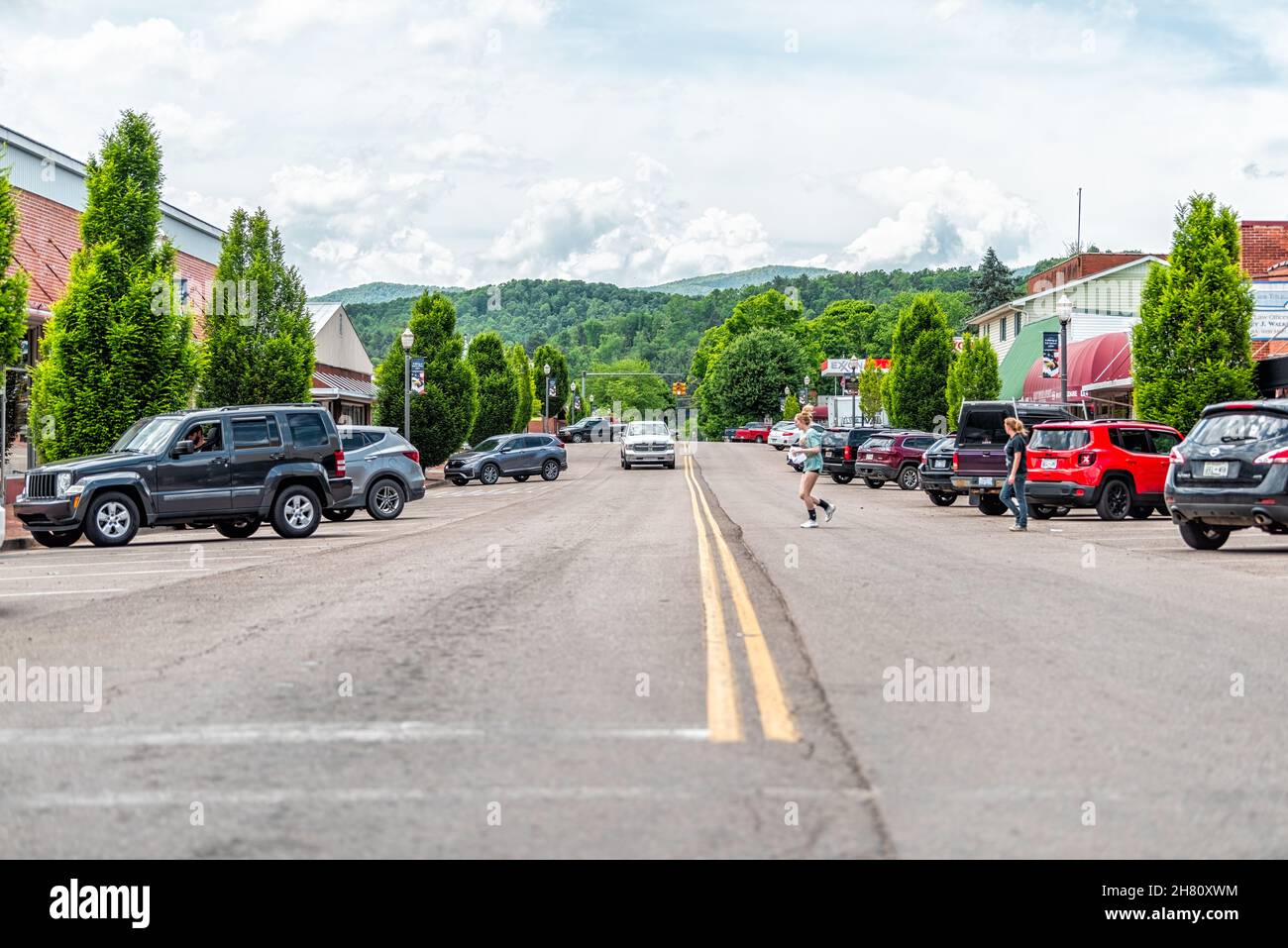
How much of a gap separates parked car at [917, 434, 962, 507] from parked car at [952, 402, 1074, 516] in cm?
91

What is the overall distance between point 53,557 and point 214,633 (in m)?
9.16

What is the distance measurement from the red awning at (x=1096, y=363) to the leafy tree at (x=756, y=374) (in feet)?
203

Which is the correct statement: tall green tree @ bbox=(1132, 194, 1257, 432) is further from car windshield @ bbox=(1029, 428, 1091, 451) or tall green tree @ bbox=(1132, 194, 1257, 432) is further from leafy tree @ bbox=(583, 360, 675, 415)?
leafy tree @ bbox=(583, 360, 675, 415)

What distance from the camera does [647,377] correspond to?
19850cm

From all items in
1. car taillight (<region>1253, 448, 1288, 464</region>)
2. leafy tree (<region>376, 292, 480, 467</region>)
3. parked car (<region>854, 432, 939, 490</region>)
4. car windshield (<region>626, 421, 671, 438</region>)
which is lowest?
parked car (<region>854, 432, 939, 490</region>)

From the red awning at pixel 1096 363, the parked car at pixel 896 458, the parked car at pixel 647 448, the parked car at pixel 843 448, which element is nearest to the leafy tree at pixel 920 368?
the parked car at pixel 647 448

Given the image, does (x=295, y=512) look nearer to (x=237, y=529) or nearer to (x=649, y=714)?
(x=237, y=529)

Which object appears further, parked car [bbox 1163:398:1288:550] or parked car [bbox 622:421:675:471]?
parked car [bbox 622:421:675:471]

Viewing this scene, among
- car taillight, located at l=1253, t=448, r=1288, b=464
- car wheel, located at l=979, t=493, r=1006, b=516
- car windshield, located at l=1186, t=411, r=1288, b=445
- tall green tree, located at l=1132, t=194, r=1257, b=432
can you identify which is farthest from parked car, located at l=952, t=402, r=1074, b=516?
car taillight, located at l=1253, t=448, r=1288, b=464

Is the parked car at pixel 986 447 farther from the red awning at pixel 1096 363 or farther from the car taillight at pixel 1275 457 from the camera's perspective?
the red awning at pixel 1096 363

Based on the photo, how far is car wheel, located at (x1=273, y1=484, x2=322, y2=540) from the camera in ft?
65.5

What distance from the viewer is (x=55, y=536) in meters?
19.0

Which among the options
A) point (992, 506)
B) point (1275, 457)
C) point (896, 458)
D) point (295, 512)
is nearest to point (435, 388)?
point (896, 458)

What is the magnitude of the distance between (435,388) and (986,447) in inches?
1038
